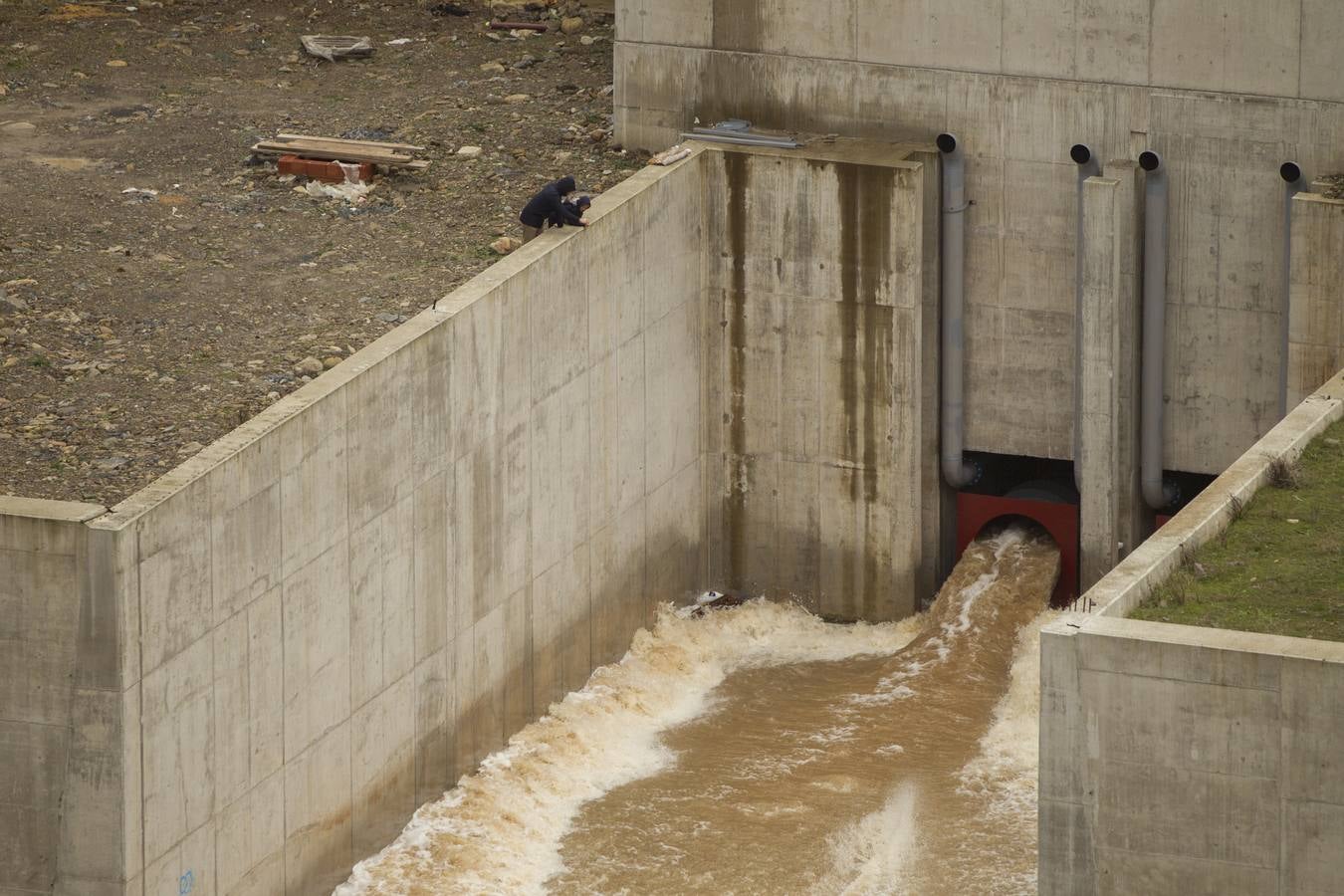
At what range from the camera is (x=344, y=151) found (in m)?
24.5

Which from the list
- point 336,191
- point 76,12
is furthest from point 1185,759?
point 76,12

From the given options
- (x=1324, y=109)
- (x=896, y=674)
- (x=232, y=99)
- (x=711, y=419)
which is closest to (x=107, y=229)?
(x=232, y=99)

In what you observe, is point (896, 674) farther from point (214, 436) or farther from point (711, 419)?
point (214, 436)

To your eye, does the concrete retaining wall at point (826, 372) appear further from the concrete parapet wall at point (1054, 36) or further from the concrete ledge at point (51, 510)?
the concrete ledge at point (51, 510)

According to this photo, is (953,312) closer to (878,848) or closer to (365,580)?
(878,848)

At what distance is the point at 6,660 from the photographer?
16625 mm

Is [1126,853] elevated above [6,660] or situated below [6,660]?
below

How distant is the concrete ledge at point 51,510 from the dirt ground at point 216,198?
0.75 meters

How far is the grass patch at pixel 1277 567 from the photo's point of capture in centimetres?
1638

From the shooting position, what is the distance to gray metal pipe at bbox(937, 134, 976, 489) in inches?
958

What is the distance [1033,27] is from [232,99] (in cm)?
849

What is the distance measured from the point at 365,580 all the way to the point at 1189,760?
260 inches

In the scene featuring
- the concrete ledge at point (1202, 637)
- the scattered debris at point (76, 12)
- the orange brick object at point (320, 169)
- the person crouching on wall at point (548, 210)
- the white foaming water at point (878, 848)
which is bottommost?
the white foaming water at point (878, 848)

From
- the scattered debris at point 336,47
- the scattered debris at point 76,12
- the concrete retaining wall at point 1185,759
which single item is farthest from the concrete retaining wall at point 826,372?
Answer: the scattered debris at point 76,12
